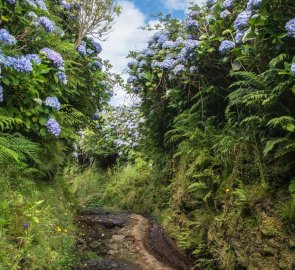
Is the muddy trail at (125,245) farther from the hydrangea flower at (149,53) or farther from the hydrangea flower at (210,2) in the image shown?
the hydrangea flower at (210,2)

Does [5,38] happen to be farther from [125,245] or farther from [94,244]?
[125,245]

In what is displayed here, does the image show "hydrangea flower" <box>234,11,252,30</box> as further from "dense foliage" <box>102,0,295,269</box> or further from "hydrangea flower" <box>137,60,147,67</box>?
"hydrangea flower" <box>137,60,147,67</box>

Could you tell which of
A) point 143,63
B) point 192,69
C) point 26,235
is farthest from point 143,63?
point 26,235

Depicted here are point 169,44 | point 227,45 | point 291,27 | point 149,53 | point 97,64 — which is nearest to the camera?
point 291,27

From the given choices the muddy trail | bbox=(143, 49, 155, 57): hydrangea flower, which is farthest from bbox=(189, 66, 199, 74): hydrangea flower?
the muddy trail

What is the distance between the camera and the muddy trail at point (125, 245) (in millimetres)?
4992

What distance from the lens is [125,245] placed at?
5.84 m

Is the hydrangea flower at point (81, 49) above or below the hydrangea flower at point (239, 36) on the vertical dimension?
above

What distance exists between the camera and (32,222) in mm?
3512

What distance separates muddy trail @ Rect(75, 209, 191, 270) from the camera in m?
4.99

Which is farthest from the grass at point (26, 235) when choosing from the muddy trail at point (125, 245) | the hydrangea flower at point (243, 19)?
the hydrangea flower at point (243, 19)

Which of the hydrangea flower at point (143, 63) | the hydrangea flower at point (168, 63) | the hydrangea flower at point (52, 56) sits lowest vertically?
the hydrangea flower at point (52, 56)

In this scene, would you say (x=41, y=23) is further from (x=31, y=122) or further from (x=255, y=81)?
(x=255, y=81)

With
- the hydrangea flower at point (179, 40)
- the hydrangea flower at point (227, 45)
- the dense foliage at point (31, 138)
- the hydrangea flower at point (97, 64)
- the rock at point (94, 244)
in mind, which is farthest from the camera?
the hydrangea flower at point (97, 64)
